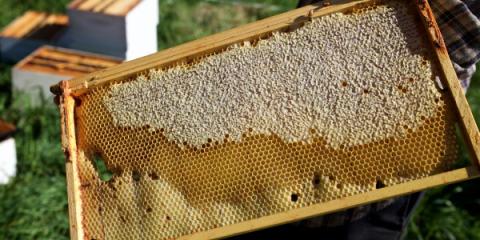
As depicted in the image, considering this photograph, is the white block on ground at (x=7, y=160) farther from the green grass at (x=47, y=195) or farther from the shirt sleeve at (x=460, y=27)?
the shirt sleeve at (x=460, y=27)

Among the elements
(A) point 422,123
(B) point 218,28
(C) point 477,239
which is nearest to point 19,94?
(B) point 218,28

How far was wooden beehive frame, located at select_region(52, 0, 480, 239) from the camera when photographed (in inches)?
82.2

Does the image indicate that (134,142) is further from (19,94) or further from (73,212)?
(19,94)

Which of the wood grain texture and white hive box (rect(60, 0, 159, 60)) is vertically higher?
white hive box (rect(60, 0, 159, 60))

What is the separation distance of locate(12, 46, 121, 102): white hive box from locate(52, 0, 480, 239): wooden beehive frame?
7.21 ft

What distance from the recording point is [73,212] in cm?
243

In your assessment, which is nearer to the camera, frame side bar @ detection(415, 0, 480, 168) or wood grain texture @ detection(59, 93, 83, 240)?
frame side bar @ detection(415, 0, 480, 168)

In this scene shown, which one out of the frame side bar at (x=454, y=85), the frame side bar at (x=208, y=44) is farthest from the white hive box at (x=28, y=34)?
the frame side bar at (x=454, y=85)

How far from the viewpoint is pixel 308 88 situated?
89.8 inches

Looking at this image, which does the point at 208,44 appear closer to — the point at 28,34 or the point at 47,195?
the point at 47,195

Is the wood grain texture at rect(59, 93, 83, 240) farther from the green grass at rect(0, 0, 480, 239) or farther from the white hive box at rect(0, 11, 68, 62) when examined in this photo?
the white hive box at rect(0, 11, 68, 62)

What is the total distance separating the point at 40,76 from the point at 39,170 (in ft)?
2.47

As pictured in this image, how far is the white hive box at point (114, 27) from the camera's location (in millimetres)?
4913

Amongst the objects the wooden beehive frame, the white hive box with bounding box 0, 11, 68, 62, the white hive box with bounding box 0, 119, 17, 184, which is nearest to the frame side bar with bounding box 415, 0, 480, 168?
the wooden beehive frame
